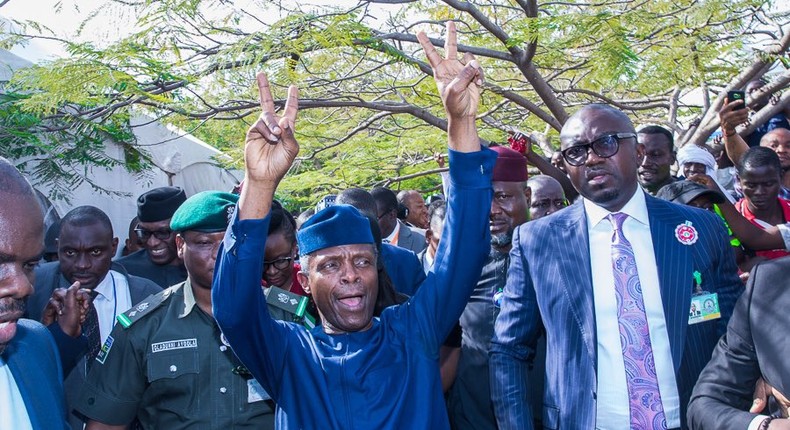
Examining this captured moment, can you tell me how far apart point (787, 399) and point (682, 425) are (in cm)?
82

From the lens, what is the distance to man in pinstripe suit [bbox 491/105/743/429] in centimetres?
293

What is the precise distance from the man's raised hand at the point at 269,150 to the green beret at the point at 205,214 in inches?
39.8

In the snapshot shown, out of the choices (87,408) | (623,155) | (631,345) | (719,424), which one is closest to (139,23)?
(87,408)

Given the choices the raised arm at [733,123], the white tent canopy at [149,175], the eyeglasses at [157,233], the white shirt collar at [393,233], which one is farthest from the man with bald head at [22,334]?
the white tent canopy at [149,175]

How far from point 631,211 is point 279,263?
192 cm

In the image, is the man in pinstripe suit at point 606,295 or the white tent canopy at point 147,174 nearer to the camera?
the man in pinstripe suit at point 606,295

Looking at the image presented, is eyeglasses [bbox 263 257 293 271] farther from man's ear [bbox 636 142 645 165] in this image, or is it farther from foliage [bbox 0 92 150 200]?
foliage [bbox 0 92 150 200]

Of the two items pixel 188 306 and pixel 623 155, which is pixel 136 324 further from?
pixel 623 155

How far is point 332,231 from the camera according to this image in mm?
2764

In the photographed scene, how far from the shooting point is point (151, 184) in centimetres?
1030

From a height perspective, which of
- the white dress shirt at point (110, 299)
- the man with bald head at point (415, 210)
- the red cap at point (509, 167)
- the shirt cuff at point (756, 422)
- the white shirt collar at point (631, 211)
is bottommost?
the shirt cuff at point (756, 422)

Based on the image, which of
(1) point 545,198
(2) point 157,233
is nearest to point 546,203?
(1) point 545,198

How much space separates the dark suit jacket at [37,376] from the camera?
87.9 inches

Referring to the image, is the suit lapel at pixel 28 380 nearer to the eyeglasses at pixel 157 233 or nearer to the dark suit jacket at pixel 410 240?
the eyeglasses at pixel 157 233
